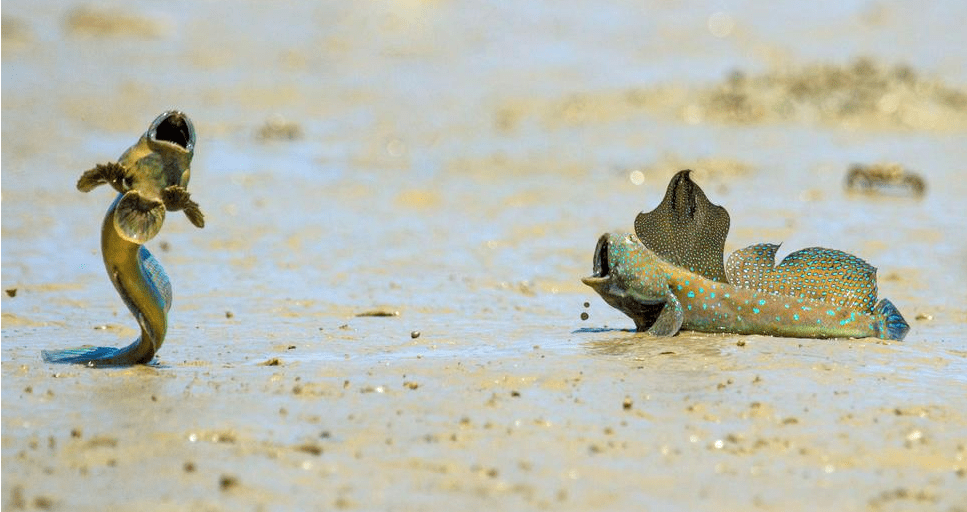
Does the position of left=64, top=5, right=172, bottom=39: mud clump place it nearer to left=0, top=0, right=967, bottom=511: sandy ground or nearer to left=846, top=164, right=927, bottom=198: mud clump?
left=0, top=0, right=967, bottom=511: sandy ground

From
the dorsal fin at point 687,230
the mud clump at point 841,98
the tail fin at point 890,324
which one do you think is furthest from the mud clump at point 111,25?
the tail fin at point 890,324

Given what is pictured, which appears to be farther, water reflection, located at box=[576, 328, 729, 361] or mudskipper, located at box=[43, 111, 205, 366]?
water reflection, located at box=[576, 328, 729, 361]

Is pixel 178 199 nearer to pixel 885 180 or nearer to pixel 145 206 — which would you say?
pixel 145 206

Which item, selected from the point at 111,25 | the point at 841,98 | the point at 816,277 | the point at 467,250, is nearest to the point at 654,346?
the point at 816,277

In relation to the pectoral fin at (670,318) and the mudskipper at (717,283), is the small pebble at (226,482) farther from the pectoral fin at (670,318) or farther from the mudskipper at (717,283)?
the pectoral fin at (670,318)

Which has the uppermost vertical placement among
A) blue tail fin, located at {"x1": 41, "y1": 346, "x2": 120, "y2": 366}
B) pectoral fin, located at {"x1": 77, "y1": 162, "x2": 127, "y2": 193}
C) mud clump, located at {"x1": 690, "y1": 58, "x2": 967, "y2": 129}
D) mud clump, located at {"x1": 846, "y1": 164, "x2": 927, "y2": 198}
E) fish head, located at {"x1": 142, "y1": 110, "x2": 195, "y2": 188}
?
mud clump, located at {"x1": 690, "y1": 58, "x2": 967, "y2": 129}

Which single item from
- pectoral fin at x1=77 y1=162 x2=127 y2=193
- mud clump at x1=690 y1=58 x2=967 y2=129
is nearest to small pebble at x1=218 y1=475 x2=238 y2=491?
pectoral fin at x1=77 y1=162 x2=127 y2=193
